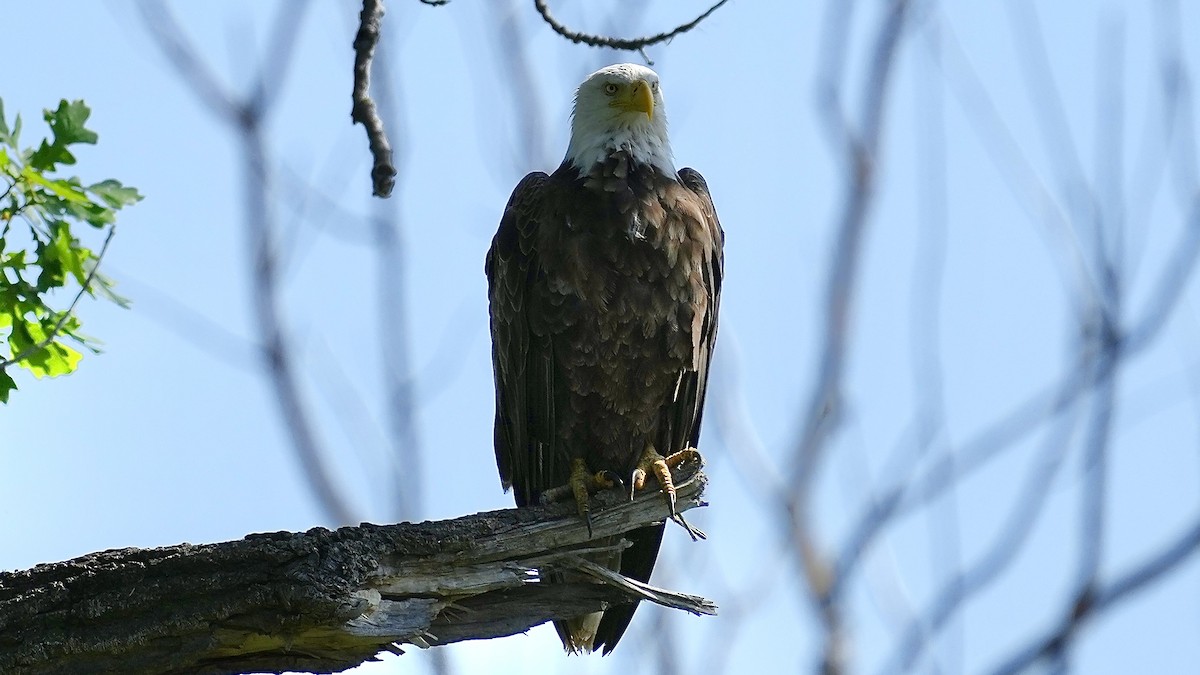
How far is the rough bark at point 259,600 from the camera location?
3.08m

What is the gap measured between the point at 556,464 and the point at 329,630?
159 cm

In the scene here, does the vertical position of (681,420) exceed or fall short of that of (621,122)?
it falls short

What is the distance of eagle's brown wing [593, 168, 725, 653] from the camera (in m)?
4.69

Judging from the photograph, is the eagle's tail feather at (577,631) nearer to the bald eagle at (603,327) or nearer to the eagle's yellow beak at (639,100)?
the bald eagle at (603,327)

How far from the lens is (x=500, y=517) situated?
3615mm

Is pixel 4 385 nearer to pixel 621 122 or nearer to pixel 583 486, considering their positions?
pixel 583 486

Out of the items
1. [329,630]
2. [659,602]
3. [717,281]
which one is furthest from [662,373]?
[329,630]

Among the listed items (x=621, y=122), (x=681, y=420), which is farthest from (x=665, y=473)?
(x=621, y=122)

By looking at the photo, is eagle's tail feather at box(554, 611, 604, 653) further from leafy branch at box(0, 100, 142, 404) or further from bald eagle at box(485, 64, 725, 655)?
leafy branch at box(0, 100, 142, 404)

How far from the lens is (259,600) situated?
3145mm

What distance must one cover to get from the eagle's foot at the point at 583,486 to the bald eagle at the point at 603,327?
11mm

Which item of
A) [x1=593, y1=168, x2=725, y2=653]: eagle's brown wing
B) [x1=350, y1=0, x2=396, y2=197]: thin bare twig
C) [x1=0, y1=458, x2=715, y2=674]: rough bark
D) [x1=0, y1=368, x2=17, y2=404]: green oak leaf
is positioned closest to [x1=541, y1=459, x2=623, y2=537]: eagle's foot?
[x1=593, y1=168, x2=725, y2=653]: eagle's brown wing

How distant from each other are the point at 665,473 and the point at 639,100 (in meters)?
1.52

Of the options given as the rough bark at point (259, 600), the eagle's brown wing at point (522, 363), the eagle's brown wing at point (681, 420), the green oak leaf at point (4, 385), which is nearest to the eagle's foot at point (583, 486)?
the eagle's brown wing at point (522, 363)
